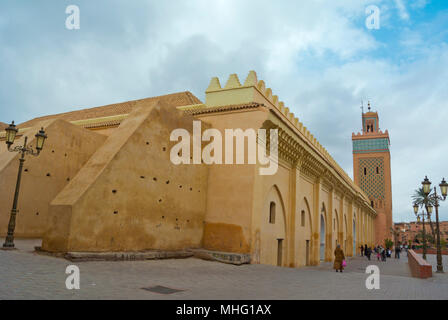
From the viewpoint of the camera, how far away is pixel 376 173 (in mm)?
46219

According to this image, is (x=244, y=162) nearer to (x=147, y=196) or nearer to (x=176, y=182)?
(x=176, y=182)

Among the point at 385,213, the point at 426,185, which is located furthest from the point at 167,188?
the point at 385,213

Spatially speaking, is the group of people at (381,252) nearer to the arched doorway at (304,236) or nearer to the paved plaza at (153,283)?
the arched doorway at (304,236)

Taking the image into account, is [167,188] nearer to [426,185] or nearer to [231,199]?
[231,199]

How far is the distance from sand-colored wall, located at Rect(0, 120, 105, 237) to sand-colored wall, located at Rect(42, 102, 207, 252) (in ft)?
8.78

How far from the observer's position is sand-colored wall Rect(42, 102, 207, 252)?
767 centimetres

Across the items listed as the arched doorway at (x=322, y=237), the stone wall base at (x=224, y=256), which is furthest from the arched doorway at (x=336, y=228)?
the stone wall base at (x=224, y=256)

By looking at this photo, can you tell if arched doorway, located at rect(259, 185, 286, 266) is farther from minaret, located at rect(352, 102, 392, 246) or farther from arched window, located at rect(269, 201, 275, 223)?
minaret, located at rect(352, 102, 392, 246)

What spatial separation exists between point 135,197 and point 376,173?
43.5m

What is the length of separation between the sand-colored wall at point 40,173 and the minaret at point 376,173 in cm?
4176

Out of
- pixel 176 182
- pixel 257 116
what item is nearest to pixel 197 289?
pixel 176 182

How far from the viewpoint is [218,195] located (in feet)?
38.0

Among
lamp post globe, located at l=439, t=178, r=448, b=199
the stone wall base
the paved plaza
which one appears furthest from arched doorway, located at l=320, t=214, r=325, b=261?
the paved plaza
